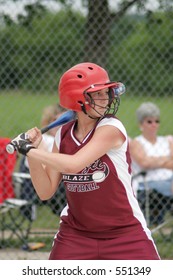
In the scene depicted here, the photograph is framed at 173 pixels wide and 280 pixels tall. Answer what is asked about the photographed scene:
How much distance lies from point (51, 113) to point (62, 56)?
0.49m

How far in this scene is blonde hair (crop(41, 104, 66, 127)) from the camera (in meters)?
7.11

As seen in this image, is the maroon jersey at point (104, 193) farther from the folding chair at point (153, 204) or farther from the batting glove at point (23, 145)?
the folding chair at point (153, 204)

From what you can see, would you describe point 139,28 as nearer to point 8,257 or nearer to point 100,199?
point 8,257

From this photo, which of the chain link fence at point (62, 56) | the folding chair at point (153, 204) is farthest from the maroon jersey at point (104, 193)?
the folding chair at point (153, 204)

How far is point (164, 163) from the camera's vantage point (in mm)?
7273

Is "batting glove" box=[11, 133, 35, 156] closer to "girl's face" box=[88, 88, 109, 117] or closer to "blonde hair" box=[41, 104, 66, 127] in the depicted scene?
"girl's face" box=[88, 88, 109, 117]

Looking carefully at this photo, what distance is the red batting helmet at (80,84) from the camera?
165 inches

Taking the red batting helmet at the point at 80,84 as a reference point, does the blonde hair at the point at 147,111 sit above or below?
below

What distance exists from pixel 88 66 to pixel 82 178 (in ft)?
1.87

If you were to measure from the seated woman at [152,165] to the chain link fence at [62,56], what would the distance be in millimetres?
58

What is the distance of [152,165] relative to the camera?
725 cm

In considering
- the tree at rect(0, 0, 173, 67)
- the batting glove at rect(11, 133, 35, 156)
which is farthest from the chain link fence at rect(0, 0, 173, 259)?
the batting glove at rect(11, 133, 35, 156)
